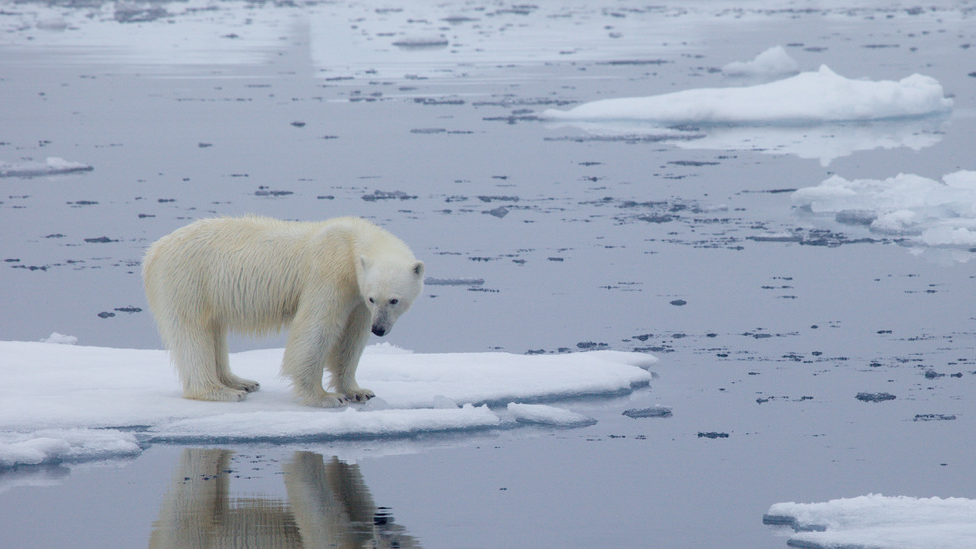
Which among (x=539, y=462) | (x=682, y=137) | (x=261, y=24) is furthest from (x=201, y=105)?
(x=261, y=24)

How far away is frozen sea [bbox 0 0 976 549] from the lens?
4.19 m

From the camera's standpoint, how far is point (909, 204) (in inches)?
402

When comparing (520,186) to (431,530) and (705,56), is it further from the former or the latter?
(705,56)

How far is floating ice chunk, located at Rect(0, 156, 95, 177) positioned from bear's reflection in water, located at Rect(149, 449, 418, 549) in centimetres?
866

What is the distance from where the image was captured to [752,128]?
15.8 meters

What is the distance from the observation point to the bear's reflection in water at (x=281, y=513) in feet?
12.6

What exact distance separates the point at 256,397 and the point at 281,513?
158 centimetres

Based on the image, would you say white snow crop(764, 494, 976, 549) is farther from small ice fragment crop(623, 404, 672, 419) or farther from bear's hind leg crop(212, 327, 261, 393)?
bear's hind leg crop(212, 327, 261, 393)

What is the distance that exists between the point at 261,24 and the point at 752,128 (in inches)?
892

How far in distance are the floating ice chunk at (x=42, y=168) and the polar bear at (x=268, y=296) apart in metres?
7.50

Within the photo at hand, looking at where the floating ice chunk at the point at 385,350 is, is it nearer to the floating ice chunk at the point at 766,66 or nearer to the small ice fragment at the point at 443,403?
the small ice fragment at the point at 443,403

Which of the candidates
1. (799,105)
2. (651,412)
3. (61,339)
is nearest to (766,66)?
(799,105)

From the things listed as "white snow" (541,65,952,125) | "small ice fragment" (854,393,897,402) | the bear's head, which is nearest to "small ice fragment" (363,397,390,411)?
the bear's head

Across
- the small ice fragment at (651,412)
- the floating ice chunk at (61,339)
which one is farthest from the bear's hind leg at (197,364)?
the small ice fragment at (651,412)
